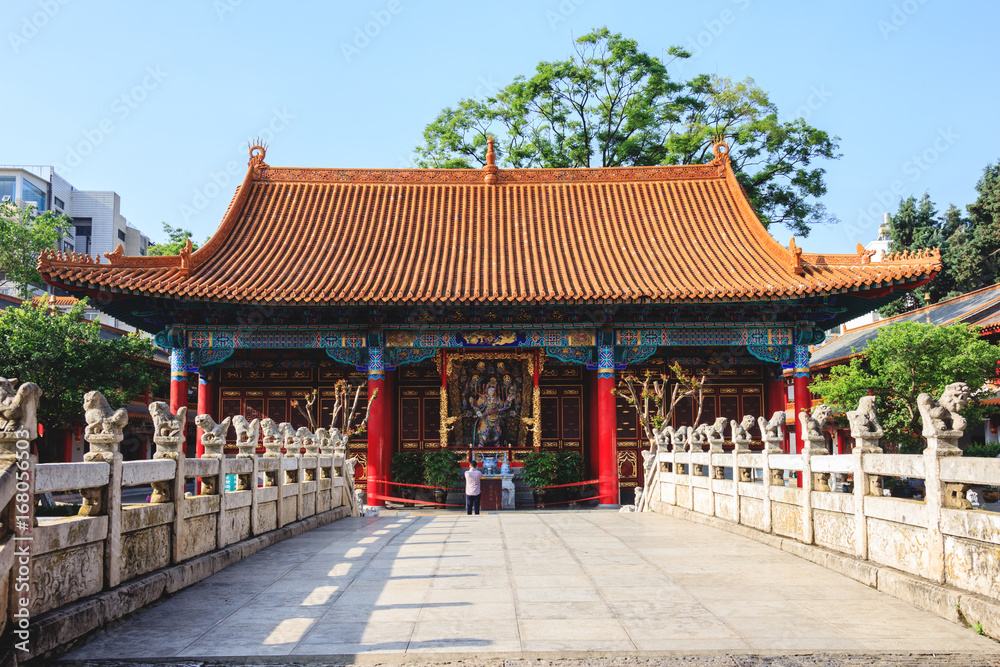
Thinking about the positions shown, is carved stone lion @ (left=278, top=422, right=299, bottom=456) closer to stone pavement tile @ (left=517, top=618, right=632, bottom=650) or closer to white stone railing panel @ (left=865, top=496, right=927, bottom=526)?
stone pavement tile @ (left=517, top=618, right=632, bottom=650)

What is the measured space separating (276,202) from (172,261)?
4.03 metres

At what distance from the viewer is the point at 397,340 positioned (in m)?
17.6

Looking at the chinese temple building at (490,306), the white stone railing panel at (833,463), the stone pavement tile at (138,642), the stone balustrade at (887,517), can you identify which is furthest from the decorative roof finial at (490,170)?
the stone pavement tile at (138,642)

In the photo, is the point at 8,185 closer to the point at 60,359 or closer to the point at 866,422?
Answer: the point at 60,359

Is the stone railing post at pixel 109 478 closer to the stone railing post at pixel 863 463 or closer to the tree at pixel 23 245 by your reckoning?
the stone railing post at pixel 863 463

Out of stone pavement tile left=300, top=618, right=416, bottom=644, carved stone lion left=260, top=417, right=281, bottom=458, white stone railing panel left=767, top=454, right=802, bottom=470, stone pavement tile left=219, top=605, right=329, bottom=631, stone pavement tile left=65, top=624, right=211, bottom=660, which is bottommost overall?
stone pavement tile left=65, top=624, right=211, bottom=660

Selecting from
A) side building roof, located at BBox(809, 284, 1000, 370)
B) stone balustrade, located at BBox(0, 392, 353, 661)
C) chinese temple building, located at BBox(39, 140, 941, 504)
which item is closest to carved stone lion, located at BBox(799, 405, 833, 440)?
stone balustrade, located at BBox(0, 392, 353, 661)

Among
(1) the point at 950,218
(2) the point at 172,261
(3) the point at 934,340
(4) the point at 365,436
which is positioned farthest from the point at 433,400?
(1) the point at 950,218

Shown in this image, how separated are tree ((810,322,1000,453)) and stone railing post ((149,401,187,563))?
54.8 feet

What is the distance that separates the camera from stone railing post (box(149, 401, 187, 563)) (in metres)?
6.98

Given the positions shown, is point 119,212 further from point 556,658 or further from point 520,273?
point 556,658

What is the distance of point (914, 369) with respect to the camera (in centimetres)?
1952

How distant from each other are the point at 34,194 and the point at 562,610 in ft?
150

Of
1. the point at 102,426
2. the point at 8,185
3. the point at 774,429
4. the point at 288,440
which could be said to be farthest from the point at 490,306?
the point at 8,185
